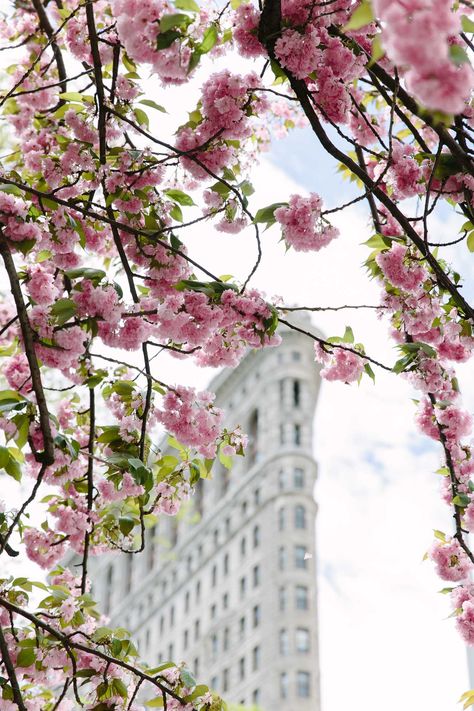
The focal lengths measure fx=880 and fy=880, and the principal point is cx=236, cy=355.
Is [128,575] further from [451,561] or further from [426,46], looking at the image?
[426,46]

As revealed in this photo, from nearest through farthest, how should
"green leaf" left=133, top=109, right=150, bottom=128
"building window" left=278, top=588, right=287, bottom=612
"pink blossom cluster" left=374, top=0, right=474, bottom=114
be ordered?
"pink blossom cluster" left=374, top=0, right=474, bottom=114, "green leaf" left=133, top=109, right=150, bottom=128, "building window" left=278, top=588, right=287, bottom=612

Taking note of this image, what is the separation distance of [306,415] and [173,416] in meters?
32.0

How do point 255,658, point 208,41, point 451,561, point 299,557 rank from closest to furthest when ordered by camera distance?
point 208,41
point 451,561
point 255,658
point 299,557

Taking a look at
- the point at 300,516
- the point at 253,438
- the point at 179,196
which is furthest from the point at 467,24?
the point at 253,438

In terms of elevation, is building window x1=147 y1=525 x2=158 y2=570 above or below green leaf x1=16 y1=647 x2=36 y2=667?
above

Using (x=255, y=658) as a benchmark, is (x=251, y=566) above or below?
above

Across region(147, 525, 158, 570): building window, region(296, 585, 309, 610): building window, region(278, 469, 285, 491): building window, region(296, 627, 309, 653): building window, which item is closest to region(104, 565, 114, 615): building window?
region(147, 525, 158, 570): building window

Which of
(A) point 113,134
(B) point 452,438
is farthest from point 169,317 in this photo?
(B) point 452,438

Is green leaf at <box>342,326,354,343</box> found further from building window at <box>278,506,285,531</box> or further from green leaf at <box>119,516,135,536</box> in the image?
building window at <box>278,506,285,531</box>

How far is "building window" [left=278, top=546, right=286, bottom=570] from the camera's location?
29.5m

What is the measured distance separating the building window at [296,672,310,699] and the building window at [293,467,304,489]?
6819mm

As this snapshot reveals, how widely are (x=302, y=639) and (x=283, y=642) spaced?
0.61m

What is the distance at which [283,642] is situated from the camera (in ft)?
91.9

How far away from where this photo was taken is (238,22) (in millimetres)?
2041
